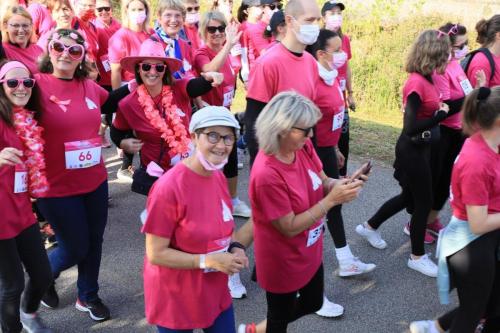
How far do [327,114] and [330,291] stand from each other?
1538 mm

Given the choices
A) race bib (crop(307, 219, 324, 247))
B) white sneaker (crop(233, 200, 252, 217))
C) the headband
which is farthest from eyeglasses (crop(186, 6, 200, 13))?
race bib (crop(307, 219, 324, 247))

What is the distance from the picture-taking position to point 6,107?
3.38m

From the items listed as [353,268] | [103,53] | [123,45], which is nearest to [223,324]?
[353,268]

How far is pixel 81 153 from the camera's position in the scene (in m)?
3.86

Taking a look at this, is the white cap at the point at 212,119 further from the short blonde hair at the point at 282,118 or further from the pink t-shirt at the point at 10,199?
the pink t-shirt at the point at 10,199

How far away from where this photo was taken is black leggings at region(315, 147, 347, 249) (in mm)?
4742

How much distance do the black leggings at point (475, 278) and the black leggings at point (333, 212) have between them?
1406 mm

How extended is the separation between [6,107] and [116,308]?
6.13ft

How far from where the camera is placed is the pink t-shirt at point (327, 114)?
A: 472 centimetres

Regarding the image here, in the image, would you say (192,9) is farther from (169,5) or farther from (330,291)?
(330,291)

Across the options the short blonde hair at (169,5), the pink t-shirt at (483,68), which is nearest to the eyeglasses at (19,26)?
the short blonde hair at (169,5)

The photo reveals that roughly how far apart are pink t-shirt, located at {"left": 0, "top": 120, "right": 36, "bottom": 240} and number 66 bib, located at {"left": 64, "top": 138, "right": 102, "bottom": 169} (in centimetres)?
39

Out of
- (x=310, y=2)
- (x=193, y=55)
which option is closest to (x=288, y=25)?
(x=310, y=2)

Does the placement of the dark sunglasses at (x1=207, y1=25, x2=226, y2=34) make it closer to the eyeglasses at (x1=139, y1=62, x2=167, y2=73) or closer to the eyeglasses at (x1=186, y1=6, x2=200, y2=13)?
the eyeglasses at (x1=139, y1=62, x2=167, y2=73)
